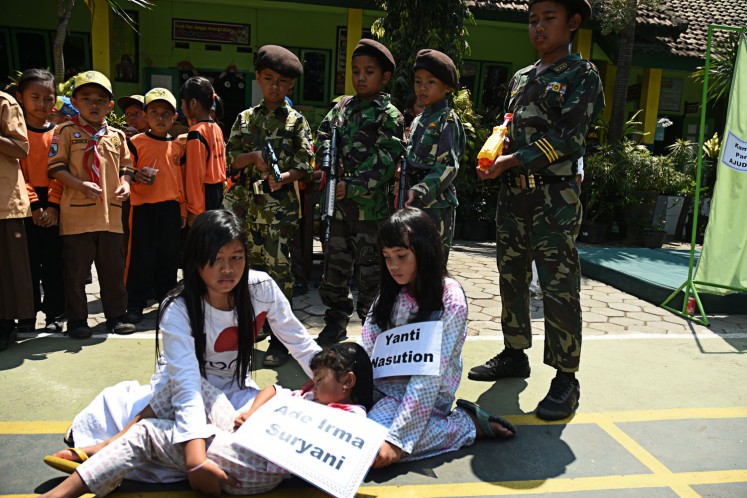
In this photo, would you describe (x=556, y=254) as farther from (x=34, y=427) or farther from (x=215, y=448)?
(x=34, y=427)

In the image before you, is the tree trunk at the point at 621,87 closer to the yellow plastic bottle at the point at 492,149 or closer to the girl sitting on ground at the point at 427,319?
the yellow plastic bottle at the point at 492,149

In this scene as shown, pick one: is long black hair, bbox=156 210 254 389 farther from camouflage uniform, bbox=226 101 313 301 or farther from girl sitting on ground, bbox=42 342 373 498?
camouflage uniform, bbox=226 101 313 301

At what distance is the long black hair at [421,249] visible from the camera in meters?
2.87

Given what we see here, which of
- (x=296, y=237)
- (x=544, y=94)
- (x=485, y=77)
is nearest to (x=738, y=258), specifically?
(x=544, y=94)

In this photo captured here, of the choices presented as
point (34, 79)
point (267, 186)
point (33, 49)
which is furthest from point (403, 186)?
point (33, 49)

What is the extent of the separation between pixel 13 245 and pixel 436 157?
270cm

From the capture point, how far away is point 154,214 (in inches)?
189

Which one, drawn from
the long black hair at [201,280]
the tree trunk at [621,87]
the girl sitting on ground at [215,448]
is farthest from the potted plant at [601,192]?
the long black hair at [201,280]

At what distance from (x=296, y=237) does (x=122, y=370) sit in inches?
103

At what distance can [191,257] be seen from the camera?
2637 mm

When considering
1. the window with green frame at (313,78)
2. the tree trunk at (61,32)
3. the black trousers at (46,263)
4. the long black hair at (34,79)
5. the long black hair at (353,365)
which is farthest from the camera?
the window with green frame at (313,78)

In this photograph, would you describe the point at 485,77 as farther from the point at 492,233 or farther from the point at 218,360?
the point at 218,360

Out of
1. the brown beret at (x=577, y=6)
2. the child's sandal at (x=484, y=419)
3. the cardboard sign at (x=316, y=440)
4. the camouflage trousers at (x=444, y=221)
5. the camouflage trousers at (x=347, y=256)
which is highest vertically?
the brown beret at (x=577, y=6)

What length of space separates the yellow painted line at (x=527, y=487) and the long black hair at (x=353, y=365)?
1.37 ft
